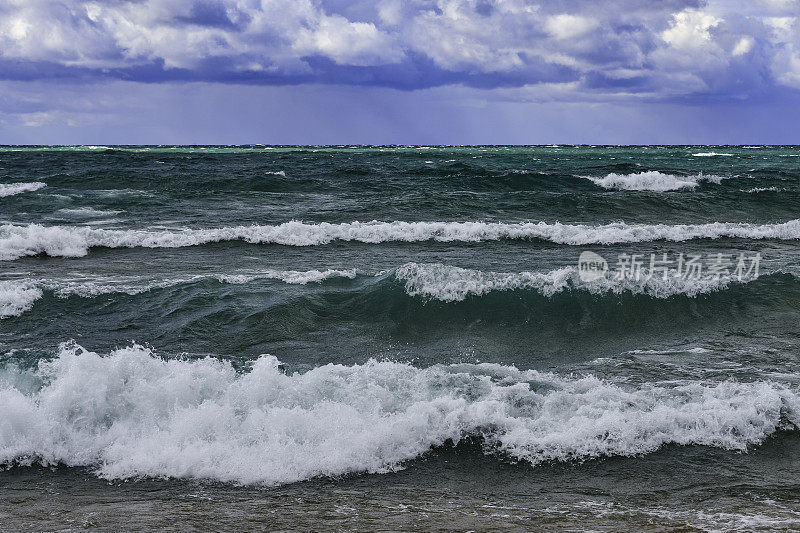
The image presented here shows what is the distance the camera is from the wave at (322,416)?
211 inches

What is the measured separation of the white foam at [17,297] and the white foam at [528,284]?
5240 millimetres

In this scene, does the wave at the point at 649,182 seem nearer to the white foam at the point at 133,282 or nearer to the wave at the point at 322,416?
the white foam at the point at 133,282

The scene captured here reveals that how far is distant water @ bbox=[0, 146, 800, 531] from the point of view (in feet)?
15.6

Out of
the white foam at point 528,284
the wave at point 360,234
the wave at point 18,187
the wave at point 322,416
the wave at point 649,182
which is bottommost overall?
the wave at point 322,416

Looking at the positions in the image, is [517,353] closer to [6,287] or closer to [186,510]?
[186,510]

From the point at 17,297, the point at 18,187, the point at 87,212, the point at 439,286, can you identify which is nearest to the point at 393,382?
the point at 439,286

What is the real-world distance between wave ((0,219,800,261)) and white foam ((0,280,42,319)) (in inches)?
178

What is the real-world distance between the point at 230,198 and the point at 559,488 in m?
20.4

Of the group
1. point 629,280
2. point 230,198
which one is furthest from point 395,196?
point 629,280

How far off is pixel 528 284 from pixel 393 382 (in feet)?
14.8

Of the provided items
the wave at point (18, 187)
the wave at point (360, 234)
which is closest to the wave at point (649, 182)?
the wave at point (360, 234)

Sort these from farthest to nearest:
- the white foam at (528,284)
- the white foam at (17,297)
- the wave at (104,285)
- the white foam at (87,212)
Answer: the white foam at (87,212) → the white foam at (528,284) → the wave at (104,285) → the white foam at (17,297)

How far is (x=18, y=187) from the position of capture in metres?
25.6

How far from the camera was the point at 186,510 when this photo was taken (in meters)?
4.53
